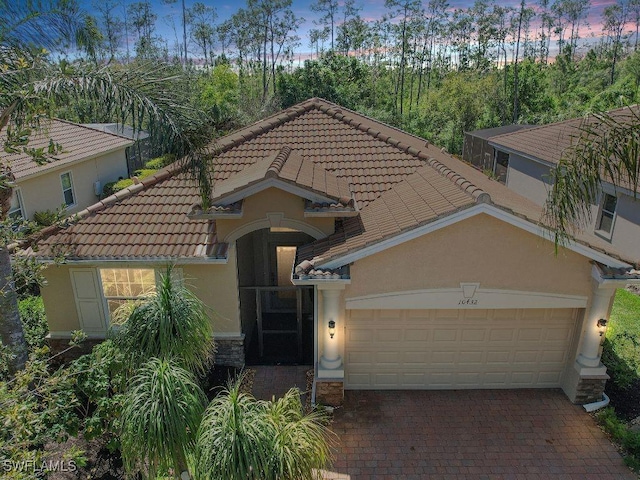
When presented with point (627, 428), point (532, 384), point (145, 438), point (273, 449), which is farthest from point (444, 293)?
point (145, 438)

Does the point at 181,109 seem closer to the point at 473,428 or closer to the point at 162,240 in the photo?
the point at 162,240

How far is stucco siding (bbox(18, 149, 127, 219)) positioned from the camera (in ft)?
62.1

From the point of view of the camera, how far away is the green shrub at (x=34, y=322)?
37.9 feet

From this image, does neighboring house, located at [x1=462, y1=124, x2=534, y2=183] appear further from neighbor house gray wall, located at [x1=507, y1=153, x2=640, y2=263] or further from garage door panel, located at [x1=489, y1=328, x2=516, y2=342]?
garage door panel, located at [x1=489, y1=328, x2=516, y2=342]

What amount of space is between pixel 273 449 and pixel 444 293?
543cm

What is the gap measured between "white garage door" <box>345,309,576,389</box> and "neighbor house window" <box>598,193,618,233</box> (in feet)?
28.8

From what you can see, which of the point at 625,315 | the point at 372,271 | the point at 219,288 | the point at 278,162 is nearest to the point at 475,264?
the point at 372,271

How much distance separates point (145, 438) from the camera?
672cm

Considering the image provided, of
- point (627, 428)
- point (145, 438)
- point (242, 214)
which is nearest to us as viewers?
point (145, 438)

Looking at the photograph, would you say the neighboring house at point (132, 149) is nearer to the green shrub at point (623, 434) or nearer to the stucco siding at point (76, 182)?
the stucco siding at point (76, 182)

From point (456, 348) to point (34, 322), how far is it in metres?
11.4

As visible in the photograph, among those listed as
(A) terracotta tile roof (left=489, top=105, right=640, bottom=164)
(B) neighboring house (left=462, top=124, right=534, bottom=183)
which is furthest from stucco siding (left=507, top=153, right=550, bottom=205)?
(B) neighboring house (left=462, top=124, right=534, bottom=183)

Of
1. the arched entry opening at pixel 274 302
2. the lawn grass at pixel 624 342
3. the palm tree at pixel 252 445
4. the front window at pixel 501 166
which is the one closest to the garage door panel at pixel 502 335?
the lawn grass at pixel 624 342

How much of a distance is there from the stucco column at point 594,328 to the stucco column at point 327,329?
5399 mm
